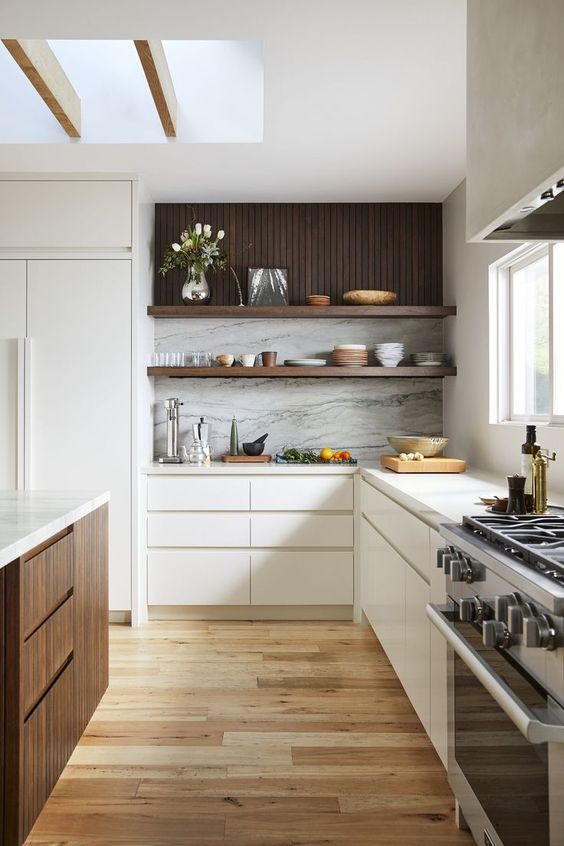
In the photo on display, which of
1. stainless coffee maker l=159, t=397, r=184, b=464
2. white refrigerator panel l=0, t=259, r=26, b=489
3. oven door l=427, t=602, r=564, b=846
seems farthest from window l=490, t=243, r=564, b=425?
white refrigerator panel l=0, t=259, r=26, b=489

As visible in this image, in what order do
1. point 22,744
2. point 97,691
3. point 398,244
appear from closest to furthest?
point 22,744
point 97,691
point 398,244

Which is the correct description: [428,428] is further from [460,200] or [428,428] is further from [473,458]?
[460,200]

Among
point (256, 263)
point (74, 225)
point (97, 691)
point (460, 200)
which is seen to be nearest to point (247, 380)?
point (256, 263)

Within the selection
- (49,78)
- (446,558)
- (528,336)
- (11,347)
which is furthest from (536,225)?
(11,347)

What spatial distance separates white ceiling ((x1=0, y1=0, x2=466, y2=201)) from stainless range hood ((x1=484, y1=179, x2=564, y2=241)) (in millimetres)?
900

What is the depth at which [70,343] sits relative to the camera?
410 cm

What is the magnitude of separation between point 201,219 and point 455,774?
3.67 meters

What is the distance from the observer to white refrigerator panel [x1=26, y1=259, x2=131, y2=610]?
13.4 ft

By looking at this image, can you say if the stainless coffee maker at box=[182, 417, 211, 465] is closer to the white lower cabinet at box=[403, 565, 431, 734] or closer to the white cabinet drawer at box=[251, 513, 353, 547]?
the white cabinet drawer at box=[251, 513, 353, 547]

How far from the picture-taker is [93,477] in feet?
13.4

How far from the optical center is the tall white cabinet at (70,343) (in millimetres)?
4082

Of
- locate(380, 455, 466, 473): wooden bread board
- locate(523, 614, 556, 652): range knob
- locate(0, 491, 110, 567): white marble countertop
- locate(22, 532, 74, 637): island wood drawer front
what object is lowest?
locate(22, 532, 74, 637): island wood drawer front

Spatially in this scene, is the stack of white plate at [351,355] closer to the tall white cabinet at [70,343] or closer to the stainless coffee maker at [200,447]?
the stainless coffee maker at [200,447]

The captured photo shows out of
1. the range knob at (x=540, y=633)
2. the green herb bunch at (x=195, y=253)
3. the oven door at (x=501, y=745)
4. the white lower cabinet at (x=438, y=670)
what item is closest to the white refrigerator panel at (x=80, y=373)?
the green herb bunch at (x=195, y=253)
